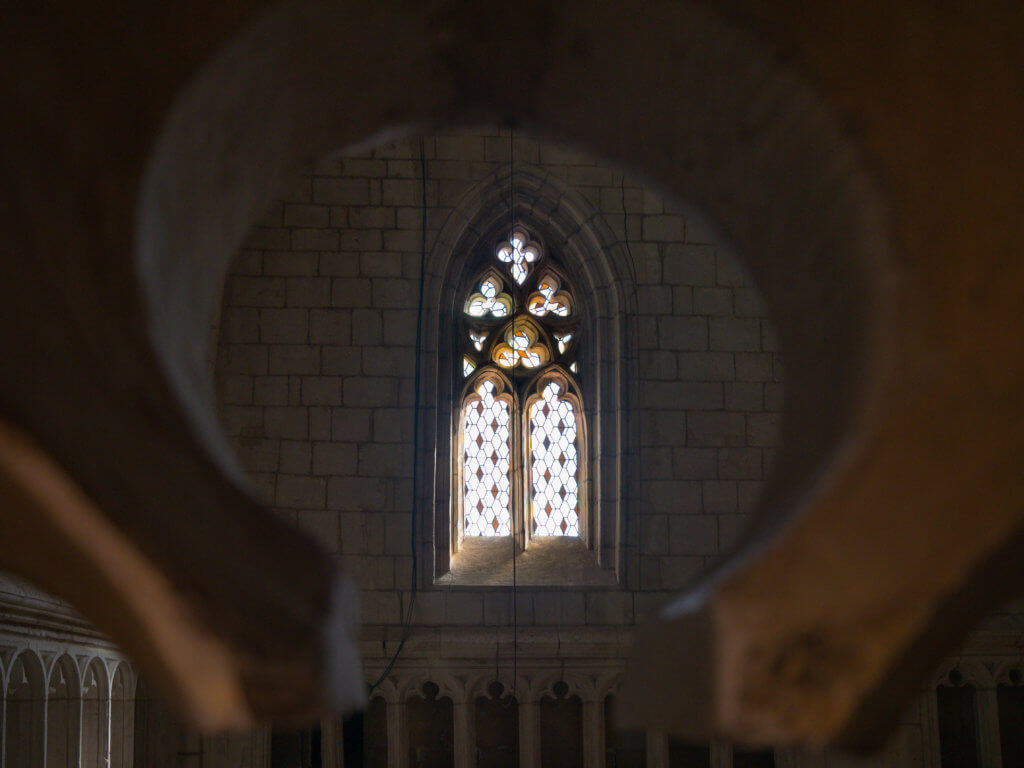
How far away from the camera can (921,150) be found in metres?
1.03

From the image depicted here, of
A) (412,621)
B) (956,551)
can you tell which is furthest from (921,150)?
(412,621)

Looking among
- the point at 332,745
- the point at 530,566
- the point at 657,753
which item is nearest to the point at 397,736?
the point at 332,745

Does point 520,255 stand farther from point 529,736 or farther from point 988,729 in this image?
point 988,729

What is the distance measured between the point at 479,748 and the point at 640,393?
87.7 inches

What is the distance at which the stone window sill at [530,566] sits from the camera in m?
6.11

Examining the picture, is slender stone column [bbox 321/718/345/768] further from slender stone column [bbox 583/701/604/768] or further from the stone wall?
slender stone column [bbox 583/701/604/768]

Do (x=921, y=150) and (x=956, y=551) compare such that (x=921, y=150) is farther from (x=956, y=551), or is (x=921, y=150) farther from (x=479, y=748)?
(x=479, y=748)

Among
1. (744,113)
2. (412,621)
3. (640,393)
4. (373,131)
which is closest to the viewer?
(744,113)

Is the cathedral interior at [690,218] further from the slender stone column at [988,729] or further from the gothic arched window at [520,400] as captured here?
the slender stone column at [988,729]

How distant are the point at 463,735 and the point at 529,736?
0.36m

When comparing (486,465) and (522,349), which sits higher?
(522,349)

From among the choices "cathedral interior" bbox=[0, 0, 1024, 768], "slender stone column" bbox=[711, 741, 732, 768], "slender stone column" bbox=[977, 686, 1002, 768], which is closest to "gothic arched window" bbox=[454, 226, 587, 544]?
"slender stone column" bbox=[711, 741, 732, 768]

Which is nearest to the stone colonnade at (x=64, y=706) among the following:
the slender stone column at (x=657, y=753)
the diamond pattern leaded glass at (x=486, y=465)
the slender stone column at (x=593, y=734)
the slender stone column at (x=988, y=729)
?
the diamond pattern leaded glass at (x=486, y=465)

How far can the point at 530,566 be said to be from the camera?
6293mm
